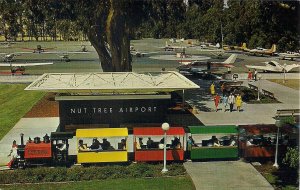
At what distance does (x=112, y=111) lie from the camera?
26.0m

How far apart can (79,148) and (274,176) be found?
30.4 feet

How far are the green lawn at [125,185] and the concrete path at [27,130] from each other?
4318 millimetres

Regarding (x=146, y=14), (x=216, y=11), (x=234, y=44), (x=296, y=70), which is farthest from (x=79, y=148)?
(x=216, y=11)

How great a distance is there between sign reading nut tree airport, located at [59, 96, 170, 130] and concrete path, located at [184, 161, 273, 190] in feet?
23.5

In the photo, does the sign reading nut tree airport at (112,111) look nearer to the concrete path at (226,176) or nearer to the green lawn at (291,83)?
the concrete path at (226,176)

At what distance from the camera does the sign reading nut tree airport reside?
84.1ft

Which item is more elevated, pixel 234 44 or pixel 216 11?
pixel 216 11

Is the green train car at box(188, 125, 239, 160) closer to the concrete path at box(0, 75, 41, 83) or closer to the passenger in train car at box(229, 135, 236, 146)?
the passenger in train car at box(229, 135, 236, 146)

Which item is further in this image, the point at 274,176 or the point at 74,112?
the point at 74,112

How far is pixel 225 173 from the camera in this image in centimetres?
1819

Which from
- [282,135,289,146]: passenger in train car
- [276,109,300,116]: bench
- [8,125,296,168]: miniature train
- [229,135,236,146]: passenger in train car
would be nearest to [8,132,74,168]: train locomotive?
[8,125,296,168]: miniature train

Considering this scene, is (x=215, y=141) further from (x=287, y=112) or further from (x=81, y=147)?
(x=287, y=112)

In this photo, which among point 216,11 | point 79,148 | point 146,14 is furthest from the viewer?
point 216,11

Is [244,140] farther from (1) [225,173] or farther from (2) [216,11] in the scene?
(2) [216,11]
